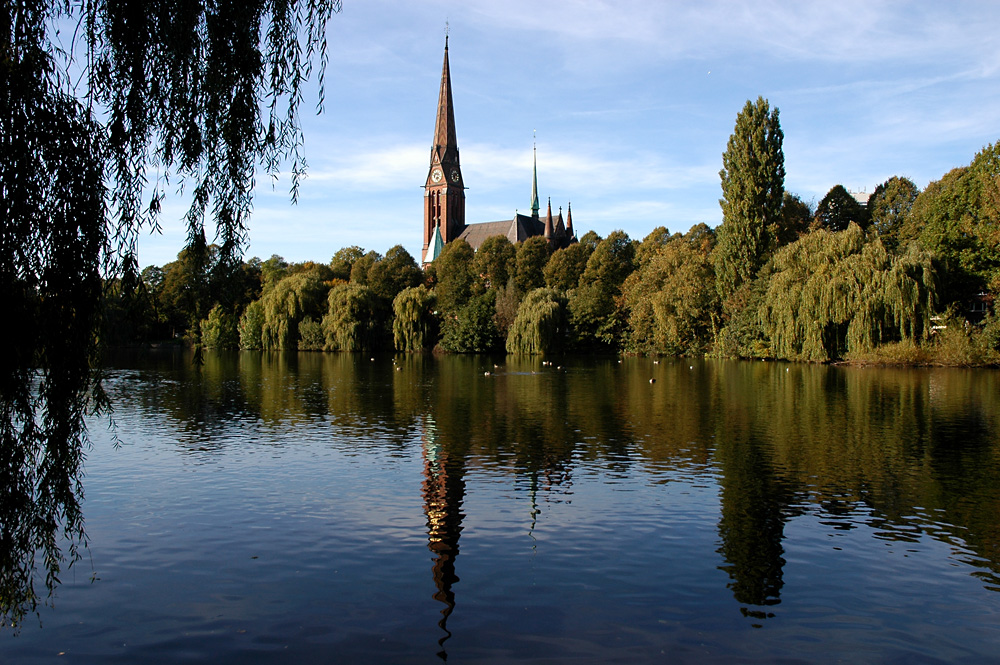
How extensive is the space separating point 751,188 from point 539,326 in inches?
790

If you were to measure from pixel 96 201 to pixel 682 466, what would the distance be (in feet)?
39.4

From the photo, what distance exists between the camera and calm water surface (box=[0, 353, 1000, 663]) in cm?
708

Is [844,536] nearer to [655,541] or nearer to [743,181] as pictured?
[655,541]

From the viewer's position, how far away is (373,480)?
44.1 feet

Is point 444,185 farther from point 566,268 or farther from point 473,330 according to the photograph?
point 473,330

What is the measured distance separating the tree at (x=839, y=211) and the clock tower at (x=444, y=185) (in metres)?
59.1

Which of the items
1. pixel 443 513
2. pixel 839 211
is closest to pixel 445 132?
pixel 839 211

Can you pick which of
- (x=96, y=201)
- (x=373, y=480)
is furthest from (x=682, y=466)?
(x=96, y=201)

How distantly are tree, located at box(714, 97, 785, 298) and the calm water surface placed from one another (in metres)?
32.4

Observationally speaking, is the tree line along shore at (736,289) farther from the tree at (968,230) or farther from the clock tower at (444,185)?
the clock tower at (444,185)

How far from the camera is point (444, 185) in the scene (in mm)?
115500

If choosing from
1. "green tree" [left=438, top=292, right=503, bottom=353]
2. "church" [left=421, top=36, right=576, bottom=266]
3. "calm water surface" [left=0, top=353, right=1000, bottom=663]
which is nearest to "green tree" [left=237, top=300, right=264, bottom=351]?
"green tree" [left=438, top=292, right=503, bottom=353]

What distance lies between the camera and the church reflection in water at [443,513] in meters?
8.15

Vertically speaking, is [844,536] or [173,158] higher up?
[173,158]
